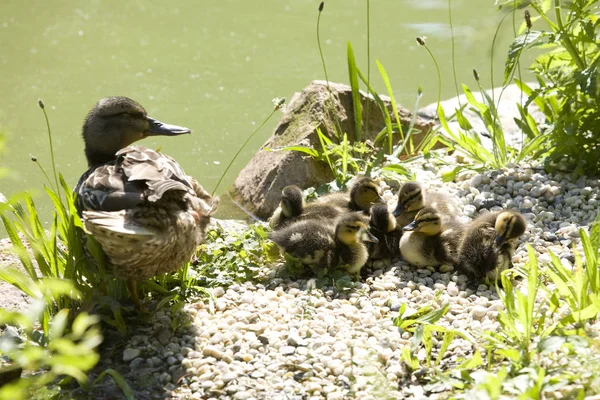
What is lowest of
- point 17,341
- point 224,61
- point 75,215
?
point 17,341

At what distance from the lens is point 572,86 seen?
183 inches

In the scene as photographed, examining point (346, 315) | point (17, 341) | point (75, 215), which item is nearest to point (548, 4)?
point (346, 315)

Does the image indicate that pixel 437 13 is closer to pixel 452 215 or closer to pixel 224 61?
pixel 224 61

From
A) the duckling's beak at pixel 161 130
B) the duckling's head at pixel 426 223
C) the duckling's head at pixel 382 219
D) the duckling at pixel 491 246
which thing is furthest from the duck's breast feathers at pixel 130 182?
the duckling at pixel 491 246

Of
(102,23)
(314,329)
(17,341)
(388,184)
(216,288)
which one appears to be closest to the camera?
(17,341)

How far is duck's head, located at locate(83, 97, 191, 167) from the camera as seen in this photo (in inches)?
168

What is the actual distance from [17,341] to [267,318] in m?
1.22

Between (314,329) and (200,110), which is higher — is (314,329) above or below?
below

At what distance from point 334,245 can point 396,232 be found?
1.59ft

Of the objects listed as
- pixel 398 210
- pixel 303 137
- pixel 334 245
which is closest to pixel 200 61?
pixel 303 137

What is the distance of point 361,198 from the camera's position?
470 cm

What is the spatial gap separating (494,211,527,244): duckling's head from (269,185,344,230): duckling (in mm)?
1050

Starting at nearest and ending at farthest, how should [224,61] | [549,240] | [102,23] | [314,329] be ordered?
1. [314,329]
2. [549,240]
3. [224,61]
4. [102,23]

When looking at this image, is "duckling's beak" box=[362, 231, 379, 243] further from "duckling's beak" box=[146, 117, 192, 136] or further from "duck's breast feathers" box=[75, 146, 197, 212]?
"duckling's beak" box=[146, 117, 192, 136]
